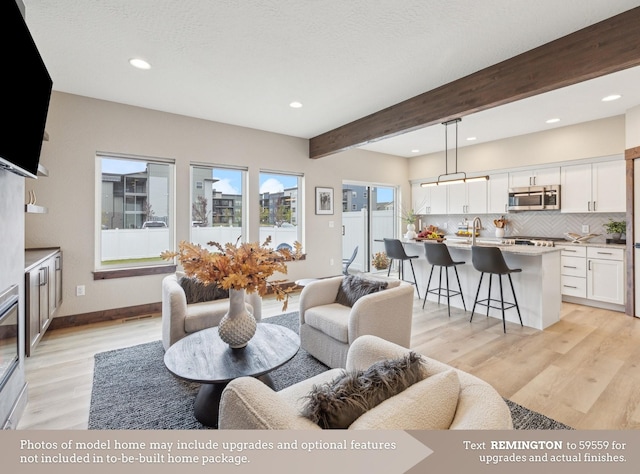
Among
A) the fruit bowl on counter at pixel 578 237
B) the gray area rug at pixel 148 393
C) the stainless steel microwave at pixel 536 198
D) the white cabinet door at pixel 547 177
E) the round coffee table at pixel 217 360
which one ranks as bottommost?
the gray area rug at pixel 148 393

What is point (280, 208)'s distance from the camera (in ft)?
17.5

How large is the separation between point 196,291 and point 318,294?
1.18 metres

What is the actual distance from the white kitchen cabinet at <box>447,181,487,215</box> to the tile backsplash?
26cm

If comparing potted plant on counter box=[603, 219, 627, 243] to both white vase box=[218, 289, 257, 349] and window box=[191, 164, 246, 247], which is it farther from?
window box=[191, 164, 246, 247]

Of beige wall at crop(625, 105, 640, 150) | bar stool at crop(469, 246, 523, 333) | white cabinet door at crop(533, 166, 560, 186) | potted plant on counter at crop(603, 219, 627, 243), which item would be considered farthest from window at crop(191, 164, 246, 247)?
potted plant on counter at crop(603, 219, 627, 243)

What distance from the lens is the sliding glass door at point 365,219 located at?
637 cm

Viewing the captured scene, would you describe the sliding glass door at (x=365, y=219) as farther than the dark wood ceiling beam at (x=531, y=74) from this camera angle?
Yes

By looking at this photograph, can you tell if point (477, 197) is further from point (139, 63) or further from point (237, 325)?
point (139, 63)

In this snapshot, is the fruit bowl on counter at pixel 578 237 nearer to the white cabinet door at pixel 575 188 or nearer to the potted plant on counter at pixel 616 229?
the potted plant on counter at pixel 616 229

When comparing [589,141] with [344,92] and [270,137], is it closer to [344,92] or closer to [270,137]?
[344,92]

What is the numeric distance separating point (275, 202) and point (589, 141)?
475 centimetres

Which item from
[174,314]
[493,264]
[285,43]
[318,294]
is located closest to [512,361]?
[493,264]

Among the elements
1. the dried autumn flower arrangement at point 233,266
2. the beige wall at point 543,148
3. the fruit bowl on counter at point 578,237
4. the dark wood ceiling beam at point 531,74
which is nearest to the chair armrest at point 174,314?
the dried autumn flower arrangement at point 233,266

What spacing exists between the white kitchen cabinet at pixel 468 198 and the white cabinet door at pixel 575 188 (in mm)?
1192
